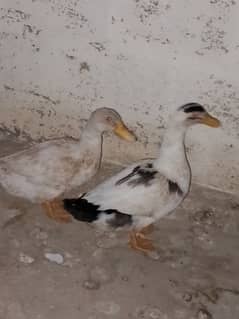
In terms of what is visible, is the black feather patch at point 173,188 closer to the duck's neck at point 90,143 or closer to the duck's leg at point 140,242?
the duck's leg at point 140,242

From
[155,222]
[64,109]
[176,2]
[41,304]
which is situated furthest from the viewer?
[64,109]

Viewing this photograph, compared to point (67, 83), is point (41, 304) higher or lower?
lower

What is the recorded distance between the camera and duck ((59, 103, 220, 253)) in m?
3.26

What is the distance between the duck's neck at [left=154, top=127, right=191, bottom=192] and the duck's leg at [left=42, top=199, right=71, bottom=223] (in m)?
0.49

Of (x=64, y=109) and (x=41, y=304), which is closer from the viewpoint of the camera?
(x=41, y=304)

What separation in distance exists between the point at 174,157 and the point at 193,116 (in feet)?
0.65

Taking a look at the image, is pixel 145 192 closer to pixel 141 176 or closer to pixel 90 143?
pixel 141 176

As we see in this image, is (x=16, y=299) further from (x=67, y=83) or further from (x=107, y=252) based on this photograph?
(x=67, y=83)

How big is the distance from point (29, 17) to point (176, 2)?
73 cm

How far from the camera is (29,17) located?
360cm

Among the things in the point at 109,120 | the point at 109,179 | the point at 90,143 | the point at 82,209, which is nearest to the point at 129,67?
the point at 109,120

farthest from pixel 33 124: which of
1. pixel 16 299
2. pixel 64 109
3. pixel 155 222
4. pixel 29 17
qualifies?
pixel 16 299

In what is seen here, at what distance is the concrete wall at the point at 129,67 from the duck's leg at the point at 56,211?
1.58 ft

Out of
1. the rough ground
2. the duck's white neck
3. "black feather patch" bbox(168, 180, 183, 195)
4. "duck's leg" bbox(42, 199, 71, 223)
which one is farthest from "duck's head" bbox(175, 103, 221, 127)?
"duck's leg" bbox(42, 199, 71, 223)
